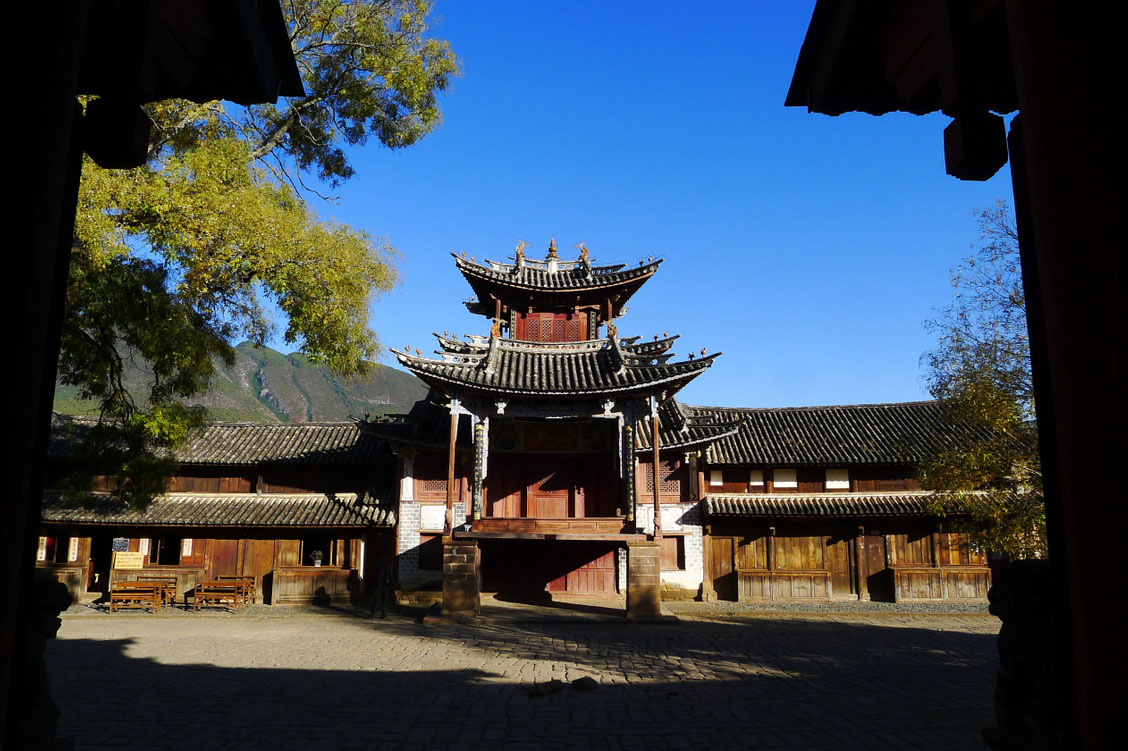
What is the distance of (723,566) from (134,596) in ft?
57.0

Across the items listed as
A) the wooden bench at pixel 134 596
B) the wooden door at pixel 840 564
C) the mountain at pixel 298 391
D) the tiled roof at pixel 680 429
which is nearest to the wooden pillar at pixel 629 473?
the tiled roof at pixel 680 429

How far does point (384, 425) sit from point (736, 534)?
11.6 m

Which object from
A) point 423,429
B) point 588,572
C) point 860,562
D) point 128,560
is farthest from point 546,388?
point 128,560

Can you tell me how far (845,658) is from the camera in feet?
41.7

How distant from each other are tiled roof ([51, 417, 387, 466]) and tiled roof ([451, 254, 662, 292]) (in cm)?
674

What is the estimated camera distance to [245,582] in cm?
2102

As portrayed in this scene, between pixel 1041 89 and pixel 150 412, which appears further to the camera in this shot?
pixel 150 412

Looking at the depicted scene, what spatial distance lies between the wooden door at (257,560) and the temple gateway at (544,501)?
0.14 feet

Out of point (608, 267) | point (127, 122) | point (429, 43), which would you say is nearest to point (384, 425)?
point (608, 267)

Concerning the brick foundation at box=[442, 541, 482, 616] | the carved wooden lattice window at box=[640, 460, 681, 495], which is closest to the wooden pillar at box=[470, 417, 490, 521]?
the brick foundation at box=[442, 541, 482, 616]

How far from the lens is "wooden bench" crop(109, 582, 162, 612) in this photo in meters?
19.8

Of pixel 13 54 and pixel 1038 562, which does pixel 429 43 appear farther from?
pixel 1038 562

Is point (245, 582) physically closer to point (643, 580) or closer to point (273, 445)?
point (273, 445)

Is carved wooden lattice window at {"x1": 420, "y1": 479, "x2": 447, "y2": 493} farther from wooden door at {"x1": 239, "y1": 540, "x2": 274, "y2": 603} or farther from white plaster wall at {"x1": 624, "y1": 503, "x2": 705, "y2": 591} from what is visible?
white plaster wall at {"x1": 624, "y1": 503, "x2": 705, "y2": 591}
